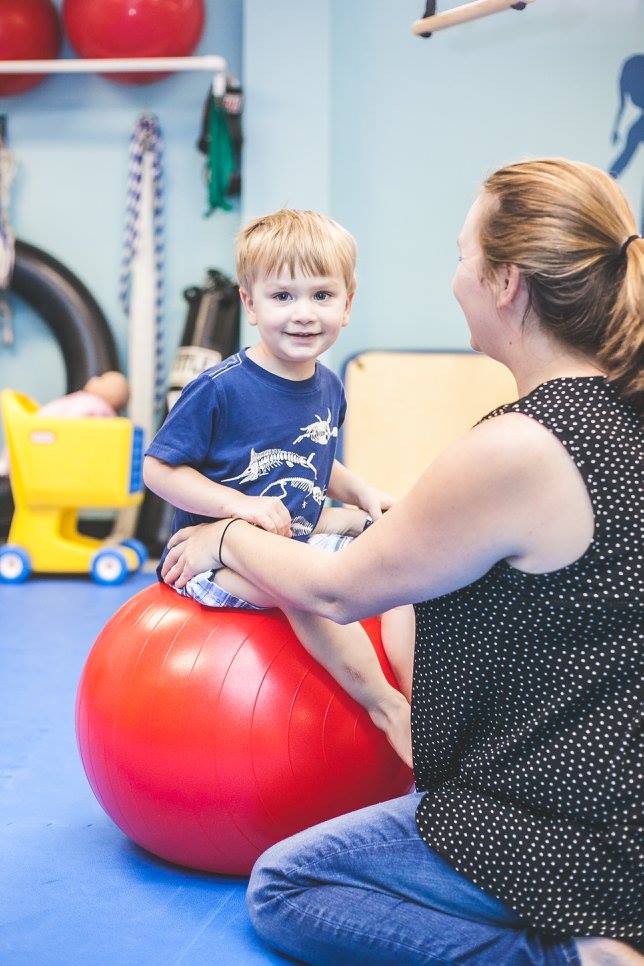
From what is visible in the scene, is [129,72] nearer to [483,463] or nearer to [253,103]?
[253,103]

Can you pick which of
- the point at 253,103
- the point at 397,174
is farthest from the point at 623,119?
the point at 253,103

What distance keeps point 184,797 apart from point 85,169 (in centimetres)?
437

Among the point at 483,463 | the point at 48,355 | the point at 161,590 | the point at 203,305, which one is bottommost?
the point at 48,355

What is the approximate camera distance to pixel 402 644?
1.87 m

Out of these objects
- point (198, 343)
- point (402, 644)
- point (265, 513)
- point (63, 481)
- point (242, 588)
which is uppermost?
point (265, 513)

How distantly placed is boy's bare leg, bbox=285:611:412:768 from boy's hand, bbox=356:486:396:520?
0.49 m

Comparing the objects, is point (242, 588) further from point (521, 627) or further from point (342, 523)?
point (521, 627)

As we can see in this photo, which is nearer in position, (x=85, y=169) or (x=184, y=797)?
(x=184, y=797)

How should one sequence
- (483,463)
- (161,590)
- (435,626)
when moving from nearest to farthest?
(483,463) < (435,626) < (161,590)

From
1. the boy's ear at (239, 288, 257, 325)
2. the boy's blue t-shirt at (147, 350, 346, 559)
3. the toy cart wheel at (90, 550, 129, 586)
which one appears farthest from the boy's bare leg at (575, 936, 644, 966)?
the toy cart wheel at (90, 550, 129, 586)

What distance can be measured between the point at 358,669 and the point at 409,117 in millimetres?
4024

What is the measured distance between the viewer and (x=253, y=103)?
500cm

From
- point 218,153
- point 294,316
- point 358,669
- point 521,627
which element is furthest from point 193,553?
point 218,153

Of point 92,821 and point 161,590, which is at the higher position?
point 161,590
